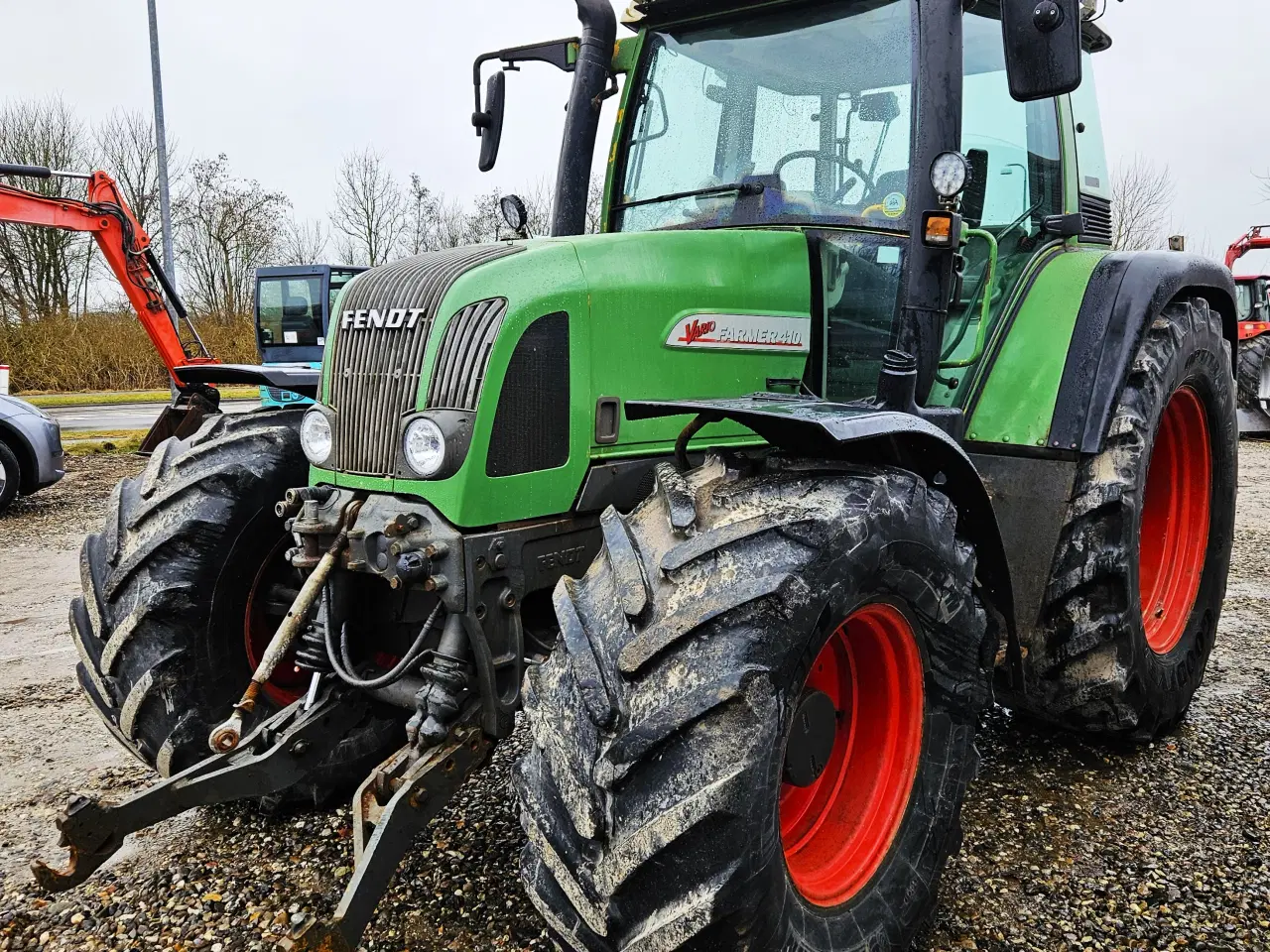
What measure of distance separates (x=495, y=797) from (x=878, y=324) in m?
1.91

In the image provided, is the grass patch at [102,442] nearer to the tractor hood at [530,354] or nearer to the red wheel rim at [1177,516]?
the tractor hood at [530,354]

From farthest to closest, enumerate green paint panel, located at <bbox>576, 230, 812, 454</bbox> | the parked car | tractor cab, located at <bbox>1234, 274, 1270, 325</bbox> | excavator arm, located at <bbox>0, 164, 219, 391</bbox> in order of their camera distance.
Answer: tractor cab, located at <bbox>1234, 274, 1270, 325</bbox> < excavator arm, located at <bbox>0, 164, 219, 391</bbox> < the parked car < green paint panel, located at <bbox>576, 230, 812, 454</bbox>

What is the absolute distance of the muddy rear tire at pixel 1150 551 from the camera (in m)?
3.07

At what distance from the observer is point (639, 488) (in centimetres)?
271

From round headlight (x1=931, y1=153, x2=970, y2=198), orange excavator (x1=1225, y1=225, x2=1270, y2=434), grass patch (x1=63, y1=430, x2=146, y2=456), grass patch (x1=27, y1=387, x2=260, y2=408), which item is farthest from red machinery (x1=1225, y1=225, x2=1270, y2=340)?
grass patch (x1=27, y1=387, x2=260, y2=408)

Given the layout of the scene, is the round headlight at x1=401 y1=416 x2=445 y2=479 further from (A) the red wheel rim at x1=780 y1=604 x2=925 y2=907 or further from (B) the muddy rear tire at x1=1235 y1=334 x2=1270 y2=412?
(B) the muddy rear tire at x1=1235 y1=334 x2=1270 y2=412

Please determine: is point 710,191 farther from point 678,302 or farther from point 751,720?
point 751,720

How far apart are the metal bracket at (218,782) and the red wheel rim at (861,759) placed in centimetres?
120

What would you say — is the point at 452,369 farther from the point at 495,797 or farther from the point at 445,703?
the point at 495,797

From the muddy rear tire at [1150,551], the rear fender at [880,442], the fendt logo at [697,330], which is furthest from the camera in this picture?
the muddy rear tire at [1150,551]

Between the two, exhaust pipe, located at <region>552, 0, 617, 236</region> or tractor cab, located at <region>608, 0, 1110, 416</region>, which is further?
exhaust pipe, located at <region>552, 0, 617, 236</region>

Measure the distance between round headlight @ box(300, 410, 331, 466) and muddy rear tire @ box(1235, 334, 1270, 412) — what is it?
1433 cm

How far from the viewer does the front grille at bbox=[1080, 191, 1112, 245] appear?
3.86 metres

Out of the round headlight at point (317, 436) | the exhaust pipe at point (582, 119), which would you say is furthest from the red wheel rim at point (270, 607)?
the exhaust pipe at point (582, 119)
